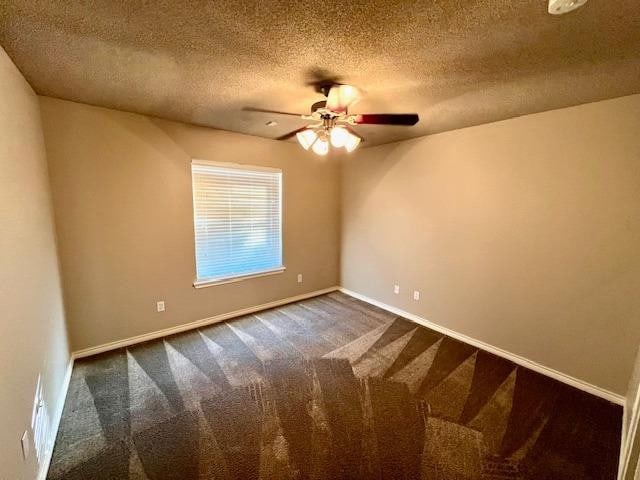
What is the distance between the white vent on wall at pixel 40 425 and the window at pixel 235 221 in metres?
1.61

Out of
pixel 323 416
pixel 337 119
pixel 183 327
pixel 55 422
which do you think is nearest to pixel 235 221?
pixel 183 327

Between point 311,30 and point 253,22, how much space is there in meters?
0.27

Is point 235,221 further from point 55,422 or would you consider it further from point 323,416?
point 323,416

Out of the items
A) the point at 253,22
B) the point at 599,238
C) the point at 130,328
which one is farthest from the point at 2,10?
the point at 599,238

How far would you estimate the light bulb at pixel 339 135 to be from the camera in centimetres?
182

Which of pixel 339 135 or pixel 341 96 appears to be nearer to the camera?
pixel 341 96

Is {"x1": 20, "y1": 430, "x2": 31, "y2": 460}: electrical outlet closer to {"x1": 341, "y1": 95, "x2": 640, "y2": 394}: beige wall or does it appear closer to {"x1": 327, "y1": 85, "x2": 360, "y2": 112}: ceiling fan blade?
{"x1": 327, "y1": 85, "x2": 360, "y2": 112}: ceiling fan blade

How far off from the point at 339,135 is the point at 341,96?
0.80ft

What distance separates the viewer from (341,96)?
171cm

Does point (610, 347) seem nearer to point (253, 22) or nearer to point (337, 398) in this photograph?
point (337, 398)

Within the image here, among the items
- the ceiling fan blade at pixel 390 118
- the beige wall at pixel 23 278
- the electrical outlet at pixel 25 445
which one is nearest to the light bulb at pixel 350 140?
the ceiling fan blade at pixel 390 118

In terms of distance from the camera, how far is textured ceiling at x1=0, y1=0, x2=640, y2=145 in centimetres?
114

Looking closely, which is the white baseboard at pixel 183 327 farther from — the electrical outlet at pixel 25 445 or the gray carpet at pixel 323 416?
the electrical outlet at pixel 25 445

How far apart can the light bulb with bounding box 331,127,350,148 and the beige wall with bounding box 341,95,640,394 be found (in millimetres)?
1183
